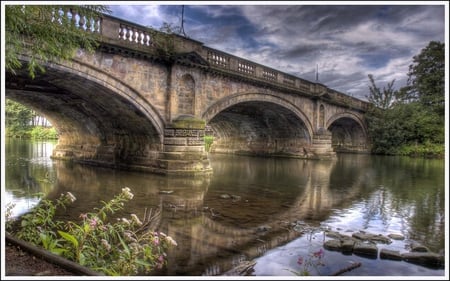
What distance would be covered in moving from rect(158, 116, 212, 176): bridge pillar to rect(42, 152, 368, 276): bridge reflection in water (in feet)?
2.14

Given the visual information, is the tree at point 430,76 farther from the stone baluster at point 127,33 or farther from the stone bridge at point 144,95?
the stone baluster at point 127,33

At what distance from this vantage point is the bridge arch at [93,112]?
37.2ft

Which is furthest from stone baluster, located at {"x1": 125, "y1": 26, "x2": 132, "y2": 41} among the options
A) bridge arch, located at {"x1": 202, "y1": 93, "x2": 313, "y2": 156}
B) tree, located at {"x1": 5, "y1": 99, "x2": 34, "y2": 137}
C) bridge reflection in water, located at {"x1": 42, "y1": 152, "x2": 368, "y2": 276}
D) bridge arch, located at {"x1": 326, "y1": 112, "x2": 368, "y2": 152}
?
tree, located at {"x1": 5, "y1": 99, "x2": 34, "y2": 137}

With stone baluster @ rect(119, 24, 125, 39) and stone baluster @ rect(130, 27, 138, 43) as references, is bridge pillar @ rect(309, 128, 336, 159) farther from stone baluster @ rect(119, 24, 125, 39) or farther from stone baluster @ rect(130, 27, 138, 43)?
stone baluster @ rect(119, 24, 125, 39)

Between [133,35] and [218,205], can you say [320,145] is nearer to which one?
[133,35]

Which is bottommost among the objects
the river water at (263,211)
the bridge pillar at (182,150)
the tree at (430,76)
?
the river water at (263,211)

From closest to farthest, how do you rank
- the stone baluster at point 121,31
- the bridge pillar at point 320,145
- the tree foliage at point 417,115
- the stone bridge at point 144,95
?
the stone bridge at point 144,95 < the stone baluster at point 121,31 < the bridge pillar at point 320,145 < the tree foliage at point 417,115

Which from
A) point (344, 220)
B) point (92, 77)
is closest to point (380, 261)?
point (344, 220)

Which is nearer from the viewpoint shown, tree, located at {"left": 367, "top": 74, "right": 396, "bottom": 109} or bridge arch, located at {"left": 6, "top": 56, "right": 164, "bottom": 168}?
bridge arch, located at {"left": 6, "top": 56, "right": 164, "bottom": 168}

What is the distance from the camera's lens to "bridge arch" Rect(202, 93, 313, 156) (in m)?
20.8

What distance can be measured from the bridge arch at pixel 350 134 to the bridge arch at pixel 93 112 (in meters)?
22.5

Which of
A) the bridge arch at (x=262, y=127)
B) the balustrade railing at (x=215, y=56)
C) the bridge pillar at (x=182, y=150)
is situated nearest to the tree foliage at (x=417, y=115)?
the balustrade railing at (x=215, y=56)

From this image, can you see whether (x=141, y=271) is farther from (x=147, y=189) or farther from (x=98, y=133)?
(x=98, y=133)

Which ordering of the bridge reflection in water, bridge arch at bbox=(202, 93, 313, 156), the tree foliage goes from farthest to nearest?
1. the tree foliage
2. bridge arch at bbox=(202, 93, 313, 156)
3. the bridge reflection in water
